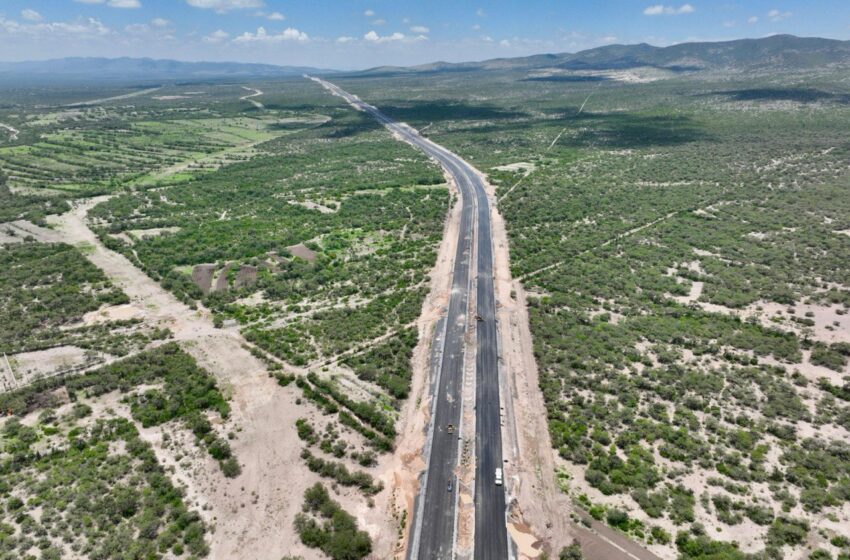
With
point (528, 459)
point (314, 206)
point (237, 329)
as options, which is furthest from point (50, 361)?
point (314, 206)

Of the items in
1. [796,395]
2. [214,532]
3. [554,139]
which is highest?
[554,139]

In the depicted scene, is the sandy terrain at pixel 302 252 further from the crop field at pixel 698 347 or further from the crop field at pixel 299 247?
the crop field at pixel 698 347

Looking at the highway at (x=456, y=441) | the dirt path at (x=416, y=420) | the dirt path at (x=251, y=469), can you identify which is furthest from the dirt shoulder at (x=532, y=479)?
the dirt path at (x=251, y=469)

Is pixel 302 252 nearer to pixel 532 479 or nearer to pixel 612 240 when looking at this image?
pixel 612 240

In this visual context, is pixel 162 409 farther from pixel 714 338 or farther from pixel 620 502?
pixel 714 338

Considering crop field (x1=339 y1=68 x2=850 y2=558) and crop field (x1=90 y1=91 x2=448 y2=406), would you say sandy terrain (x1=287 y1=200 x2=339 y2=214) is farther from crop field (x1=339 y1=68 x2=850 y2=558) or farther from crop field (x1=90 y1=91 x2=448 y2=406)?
crop field (x1=339 y1=68 x2=850 y2=558)

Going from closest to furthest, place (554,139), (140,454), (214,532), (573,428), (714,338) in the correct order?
1. (214,532)
2. (140,454)
3. (573,428)
4. (714,338)
5. (554,139)

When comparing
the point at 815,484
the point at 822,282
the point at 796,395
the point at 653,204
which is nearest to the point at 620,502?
the point at 815,484
